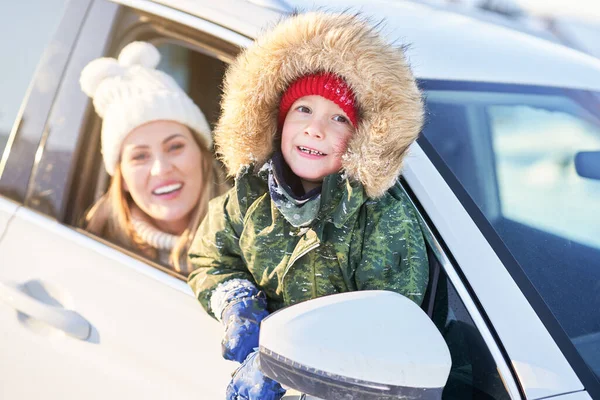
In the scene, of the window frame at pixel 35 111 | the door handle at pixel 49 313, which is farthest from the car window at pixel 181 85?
the door handle at pixel 49 313

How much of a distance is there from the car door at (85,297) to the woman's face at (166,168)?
0.13 meters

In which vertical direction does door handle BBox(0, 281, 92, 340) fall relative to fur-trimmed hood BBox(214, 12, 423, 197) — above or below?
below

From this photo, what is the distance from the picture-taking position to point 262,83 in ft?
6.33

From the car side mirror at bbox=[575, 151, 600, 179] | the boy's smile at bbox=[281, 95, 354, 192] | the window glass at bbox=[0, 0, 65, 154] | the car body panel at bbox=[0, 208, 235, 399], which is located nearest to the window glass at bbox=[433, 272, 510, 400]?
the boy's smile at bbox=[281, 95, 354, 192]

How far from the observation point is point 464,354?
164 centimetres

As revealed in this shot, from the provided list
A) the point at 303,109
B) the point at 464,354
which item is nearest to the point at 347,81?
the point at 303,109

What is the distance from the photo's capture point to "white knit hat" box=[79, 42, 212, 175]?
A: 229 centimetres

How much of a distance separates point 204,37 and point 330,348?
108cm

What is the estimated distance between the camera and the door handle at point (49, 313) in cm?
207

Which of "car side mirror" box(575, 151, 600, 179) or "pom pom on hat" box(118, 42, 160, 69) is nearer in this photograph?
"car side mirror" box(575, 151, 600, 179)

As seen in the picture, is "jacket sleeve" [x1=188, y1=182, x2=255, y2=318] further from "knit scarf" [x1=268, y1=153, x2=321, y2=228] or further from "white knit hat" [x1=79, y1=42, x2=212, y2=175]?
"white knit hat" [x1=79, y1=42, x2=212, y2=175]

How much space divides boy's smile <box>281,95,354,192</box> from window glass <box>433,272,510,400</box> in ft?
1.28

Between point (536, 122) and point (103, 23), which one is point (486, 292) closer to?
point (536, 122)

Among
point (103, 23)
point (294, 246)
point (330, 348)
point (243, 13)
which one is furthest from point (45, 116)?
point (330, 348)
